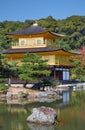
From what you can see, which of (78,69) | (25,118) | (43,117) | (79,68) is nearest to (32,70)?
(25,118)

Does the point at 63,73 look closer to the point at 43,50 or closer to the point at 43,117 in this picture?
the point at 43,50

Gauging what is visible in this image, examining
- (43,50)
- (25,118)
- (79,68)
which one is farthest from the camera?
(79,68)

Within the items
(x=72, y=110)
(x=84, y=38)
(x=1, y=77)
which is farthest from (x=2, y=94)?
(x=84, y=38)

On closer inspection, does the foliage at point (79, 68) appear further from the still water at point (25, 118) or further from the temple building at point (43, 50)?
the still water at point (25, 118)

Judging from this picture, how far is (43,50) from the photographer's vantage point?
38688 mm

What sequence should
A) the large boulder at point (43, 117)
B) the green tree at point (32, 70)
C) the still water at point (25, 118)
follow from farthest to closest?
the green tree at point (32, 70), the large boulder at point (43, 117), the still water at point (25, 118)

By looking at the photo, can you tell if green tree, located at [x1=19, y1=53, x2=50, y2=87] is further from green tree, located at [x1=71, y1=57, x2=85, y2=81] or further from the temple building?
green tree, located at [x1=71, y1=57, x2=85, y2=81]

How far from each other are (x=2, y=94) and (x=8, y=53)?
14.3 meters

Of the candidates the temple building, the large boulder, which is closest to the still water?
the large boulder

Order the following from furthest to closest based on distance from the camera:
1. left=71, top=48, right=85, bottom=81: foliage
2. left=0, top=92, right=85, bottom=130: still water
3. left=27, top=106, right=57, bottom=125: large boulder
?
left=71, top=48, right=85, bottom=81: foliage, left=27, top=106, right=57, bottom=125: large boulder, left=0, top=92, right=85, bottom=130: still water

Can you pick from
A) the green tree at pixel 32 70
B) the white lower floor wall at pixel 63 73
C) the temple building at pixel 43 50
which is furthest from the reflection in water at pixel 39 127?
the white lower floor wall at pixel 63 73

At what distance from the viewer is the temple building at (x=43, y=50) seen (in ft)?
129

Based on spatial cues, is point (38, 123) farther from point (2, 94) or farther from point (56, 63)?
point (56, 63)

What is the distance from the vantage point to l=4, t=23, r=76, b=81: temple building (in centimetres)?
3931
